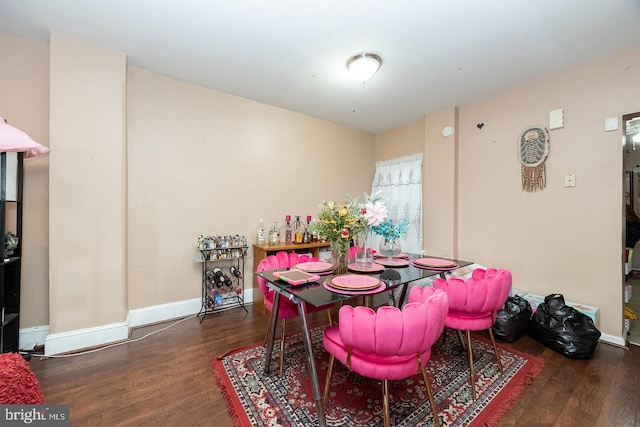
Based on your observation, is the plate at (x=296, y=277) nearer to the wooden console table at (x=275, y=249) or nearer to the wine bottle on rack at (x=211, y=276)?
the wooden console table at (x=275, y=249)

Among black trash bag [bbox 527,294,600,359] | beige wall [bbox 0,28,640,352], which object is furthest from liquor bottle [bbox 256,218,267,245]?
black trash bag [bbox 527,294,600,359]

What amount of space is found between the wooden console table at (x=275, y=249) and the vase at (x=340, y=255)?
1.20 metres

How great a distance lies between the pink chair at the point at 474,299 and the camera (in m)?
1.64

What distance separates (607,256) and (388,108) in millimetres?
2680

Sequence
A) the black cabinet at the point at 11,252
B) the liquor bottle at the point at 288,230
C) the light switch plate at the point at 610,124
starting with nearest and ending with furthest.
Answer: the black cabinet at the point at 11,252 → the light switch plate at the point at 610,124 → the liquor bottle at the point at 288,230

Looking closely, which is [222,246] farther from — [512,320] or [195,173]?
[512,320]

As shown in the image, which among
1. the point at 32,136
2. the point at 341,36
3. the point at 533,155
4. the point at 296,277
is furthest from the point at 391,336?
the point at 32,136

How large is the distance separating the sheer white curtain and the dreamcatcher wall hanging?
124 centimetres

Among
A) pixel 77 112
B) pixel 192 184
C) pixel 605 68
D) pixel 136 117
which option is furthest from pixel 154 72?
pixel 605 68

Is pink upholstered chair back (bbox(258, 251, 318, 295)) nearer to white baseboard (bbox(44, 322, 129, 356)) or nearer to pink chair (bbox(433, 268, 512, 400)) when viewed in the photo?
pink chair (bbox(433, 268, 512, 400))

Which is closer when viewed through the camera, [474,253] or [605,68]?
[605,68]

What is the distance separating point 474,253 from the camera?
10.6 feet

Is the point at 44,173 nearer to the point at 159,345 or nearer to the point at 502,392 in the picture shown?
the point at 159,345

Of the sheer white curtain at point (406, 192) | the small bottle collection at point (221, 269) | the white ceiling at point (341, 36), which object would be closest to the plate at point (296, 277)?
the small bottle collection at point (221, 269)
